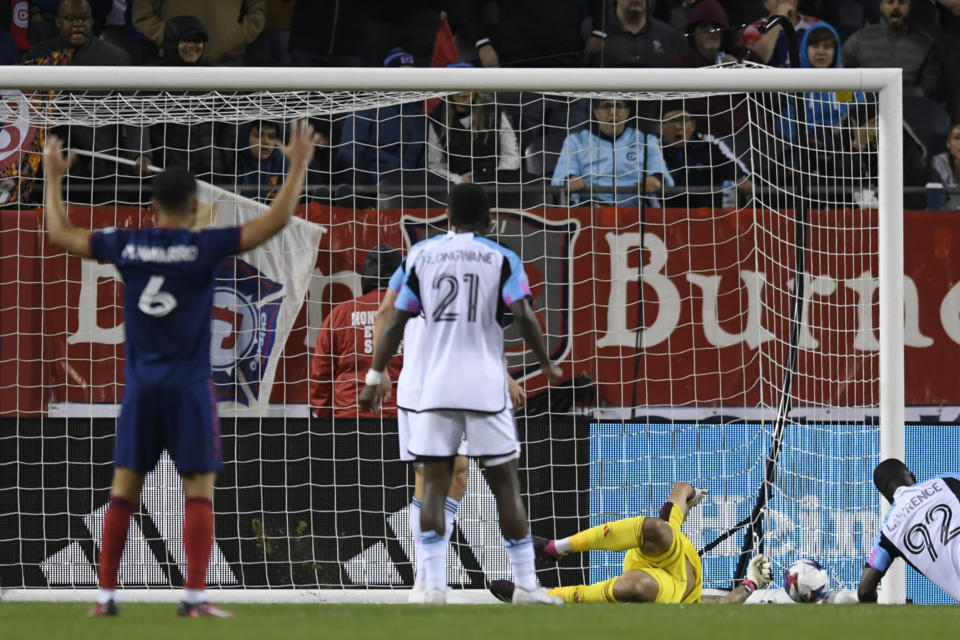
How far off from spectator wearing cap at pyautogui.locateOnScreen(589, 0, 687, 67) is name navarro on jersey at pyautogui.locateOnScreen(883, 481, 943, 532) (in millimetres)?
5466

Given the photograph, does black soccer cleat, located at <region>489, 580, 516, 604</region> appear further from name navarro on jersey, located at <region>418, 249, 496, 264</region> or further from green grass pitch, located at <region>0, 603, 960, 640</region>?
name navarro on jersey, located at <region>418, 249, 496, 264</region>

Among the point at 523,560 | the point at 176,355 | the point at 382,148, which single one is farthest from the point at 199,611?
the point at 382,148

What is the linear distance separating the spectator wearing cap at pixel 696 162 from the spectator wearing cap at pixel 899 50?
277 centimetres

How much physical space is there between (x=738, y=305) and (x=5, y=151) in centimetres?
496

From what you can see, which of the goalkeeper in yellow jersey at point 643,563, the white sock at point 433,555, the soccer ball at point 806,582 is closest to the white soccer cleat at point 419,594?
the white sock at point 433,555

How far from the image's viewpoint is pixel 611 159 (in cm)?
973

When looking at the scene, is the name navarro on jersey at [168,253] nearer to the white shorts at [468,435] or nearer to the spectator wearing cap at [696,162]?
the white shorts at [468,435]

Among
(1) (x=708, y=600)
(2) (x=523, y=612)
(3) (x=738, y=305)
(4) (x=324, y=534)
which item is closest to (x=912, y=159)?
(3) (x=738, y=305)

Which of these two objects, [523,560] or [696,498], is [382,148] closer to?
[696,498]

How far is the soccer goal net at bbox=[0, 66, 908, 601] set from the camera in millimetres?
8578

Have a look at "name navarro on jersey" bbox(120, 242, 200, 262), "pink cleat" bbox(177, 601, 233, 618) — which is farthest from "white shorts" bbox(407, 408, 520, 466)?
"name navarro on jersey" bbox(120, 242, 200, 262)

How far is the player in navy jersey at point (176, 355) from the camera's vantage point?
5.20 m

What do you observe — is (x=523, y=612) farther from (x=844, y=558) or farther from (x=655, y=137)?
(x=655, y=137)

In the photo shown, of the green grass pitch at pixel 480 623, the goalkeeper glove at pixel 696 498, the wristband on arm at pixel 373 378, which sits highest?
the wristband on arm at pixel 373 378
